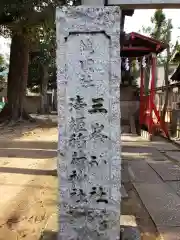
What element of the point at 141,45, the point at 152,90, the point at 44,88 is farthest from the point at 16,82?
the point at 44,88

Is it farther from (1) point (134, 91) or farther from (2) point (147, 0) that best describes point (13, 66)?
(2) point (147, 0)

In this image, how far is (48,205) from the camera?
566 cm

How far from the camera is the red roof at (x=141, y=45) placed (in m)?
13.7

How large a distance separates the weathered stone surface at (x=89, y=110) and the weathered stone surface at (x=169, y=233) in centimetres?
130

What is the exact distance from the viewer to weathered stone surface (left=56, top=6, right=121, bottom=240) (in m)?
3.32

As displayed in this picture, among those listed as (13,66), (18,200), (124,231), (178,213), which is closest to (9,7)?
(13,66)

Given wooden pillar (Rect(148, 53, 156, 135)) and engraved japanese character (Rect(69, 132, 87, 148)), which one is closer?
engraved japanese character (Rect(69, 132, 87, 148))

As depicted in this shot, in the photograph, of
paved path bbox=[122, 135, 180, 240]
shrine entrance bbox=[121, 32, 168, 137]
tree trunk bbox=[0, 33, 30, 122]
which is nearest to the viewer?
paved path bbox=[122, 135, 180, 240]

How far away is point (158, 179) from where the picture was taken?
7.51 m

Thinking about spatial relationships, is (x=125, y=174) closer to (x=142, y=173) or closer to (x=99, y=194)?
(x=142, y=173)

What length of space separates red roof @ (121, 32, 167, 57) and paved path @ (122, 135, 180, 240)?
3.54 m

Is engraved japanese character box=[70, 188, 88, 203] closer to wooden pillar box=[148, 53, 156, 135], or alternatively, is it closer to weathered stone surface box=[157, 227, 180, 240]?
weathered stone surface box=[157, 227, 180, 240]

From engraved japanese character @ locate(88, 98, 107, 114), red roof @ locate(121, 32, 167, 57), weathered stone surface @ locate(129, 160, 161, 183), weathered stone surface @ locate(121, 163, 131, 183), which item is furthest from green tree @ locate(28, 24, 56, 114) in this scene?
engraved japanese character @ locate(88, 98, 107, 114)

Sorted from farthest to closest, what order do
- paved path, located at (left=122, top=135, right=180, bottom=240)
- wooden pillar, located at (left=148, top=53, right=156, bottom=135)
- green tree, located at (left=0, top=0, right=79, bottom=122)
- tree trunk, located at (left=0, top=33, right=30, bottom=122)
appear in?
tree trunk, located at (left=0, top=33, right=30, bottom=122) → wooden pillar, located at (left=148, top=53, right=156, bottom=135) → green tree, located at (left=0, top=0, right=79, bottom=122) → paved path, located at (left=122, top=135, right=180, bottom=240)
